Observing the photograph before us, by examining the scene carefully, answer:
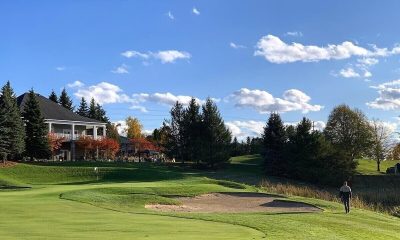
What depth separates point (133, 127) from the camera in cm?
14612

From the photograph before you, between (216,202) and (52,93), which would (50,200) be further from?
(52,93)

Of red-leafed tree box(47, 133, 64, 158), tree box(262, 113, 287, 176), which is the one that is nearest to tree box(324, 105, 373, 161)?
tree box(262, 113, 287, 176)

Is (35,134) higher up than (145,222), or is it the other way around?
(35,134)

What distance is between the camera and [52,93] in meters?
112

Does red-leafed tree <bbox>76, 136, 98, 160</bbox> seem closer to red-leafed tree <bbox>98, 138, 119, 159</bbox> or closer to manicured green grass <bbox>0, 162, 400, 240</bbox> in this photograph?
red-leafed tree <bbox>98, 138, 119, 159</bbox>

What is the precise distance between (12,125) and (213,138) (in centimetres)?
2470

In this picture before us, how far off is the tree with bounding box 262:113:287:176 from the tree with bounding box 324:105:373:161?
2201 centimetres

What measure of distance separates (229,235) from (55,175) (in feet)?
124

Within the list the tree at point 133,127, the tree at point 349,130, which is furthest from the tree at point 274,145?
the tree at point 133,127

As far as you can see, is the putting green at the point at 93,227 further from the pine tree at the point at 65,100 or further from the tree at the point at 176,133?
the pine tree at the point at 65,100

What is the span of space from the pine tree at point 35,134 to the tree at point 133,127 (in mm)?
77815

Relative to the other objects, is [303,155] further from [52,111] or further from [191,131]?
[52,111]

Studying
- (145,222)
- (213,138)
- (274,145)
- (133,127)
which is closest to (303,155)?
(274,145)

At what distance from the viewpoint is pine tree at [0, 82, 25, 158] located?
58.3 metres
